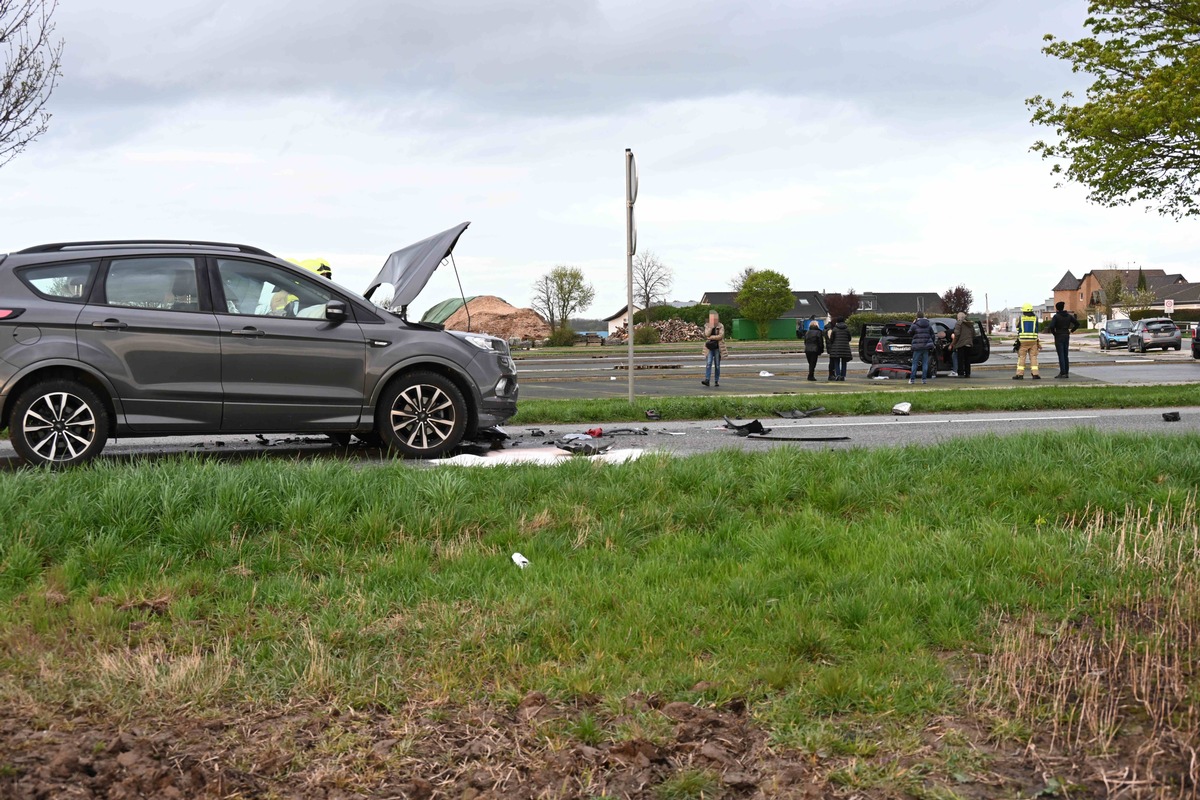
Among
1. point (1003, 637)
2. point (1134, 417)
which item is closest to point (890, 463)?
point (1003, 637)

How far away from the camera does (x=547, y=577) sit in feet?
15.3

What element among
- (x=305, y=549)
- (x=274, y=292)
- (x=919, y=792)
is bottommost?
(x=919, y=792)

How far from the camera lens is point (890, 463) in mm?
6883

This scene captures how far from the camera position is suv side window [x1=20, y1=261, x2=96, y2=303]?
7.61m

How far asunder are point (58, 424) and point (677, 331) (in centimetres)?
7215

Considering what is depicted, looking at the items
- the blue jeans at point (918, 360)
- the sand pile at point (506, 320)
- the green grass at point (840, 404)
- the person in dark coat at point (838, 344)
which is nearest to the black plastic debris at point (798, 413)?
the green grass at point (840, 404)

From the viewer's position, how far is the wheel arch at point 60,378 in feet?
24.1

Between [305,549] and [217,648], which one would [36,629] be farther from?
[305,549]

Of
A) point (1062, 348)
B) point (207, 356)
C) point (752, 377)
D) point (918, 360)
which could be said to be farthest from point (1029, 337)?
point (207, 356)

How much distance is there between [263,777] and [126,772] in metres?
0.39

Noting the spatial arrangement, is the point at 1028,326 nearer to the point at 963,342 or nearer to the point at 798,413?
the point at 963,342

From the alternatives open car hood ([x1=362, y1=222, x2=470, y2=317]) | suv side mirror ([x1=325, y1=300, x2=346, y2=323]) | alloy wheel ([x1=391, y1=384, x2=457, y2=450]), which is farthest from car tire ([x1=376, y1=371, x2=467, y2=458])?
open car hood ([x1=362, y1=222, x2=470, y2=317])

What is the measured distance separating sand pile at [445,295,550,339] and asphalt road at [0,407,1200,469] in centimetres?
5196

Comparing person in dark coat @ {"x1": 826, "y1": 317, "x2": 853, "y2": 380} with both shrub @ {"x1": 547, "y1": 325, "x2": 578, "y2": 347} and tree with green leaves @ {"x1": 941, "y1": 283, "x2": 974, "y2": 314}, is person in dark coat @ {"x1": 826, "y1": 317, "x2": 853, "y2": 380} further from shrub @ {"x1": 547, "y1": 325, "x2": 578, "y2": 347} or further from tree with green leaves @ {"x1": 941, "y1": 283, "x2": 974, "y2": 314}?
tree with green leaves @ {"x1": 941, "y1": 283, "x2": 974, "y2": 314}
